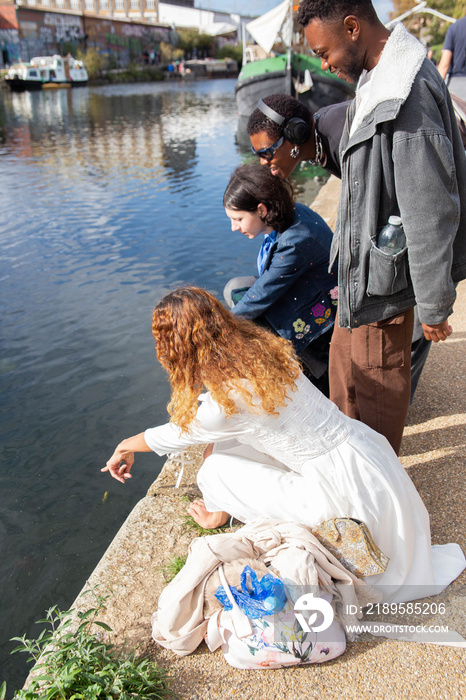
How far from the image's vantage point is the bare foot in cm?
233

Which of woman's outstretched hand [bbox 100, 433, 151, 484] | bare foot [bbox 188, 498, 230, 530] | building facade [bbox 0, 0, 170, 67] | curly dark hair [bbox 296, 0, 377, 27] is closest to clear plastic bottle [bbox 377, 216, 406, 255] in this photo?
curly dark hair [bbox 296, 0, 377, 27]

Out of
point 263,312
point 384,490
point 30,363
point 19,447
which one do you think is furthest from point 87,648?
point 30,363

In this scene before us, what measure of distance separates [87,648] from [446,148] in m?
2.02

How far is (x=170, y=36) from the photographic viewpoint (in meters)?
79.8

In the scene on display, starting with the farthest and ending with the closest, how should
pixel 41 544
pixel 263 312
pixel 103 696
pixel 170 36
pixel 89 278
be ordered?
pixel 170 36 < pixel 89 278 < pixel 41 544 < pixel 263 312 < pixel 103 696

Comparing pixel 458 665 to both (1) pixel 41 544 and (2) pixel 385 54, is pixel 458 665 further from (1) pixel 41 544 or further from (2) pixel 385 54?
(1) pixel 41 544

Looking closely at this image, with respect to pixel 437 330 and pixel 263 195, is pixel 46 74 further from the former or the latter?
pixel 437 330

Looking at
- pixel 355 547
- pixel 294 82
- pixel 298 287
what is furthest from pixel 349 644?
pixel 294 82

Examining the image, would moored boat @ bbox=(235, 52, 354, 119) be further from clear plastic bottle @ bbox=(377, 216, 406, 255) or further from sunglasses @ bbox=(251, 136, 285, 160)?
clear plastic bottle @ bbox=(377, 216, 406, 255)

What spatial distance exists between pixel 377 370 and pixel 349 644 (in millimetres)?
1047

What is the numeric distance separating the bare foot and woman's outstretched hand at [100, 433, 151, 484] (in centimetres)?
41

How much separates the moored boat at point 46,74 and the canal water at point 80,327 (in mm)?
31440

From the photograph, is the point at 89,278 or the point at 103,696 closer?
the point at 103,696

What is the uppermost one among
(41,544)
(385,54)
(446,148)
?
(385,54)
